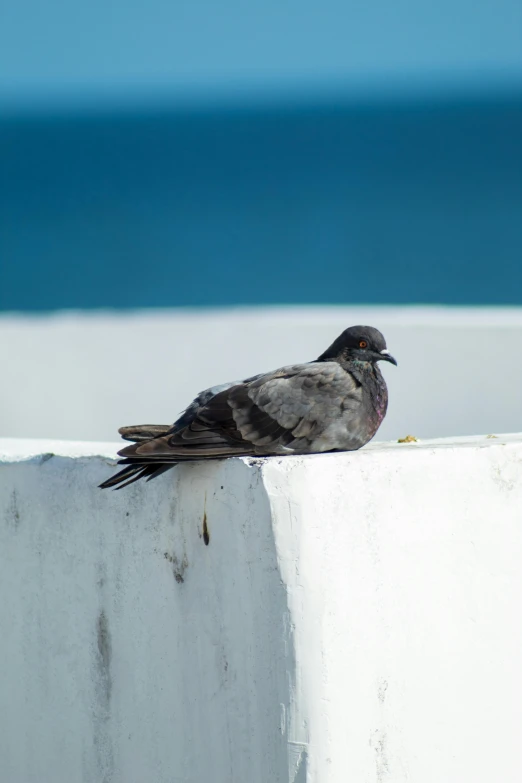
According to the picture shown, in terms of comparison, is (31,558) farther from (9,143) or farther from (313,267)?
(9,143)

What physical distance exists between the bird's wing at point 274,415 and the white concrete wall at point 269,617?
0.14m

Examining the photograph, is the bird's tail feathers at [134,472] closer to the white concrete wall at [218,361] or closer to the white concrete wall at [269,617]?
the white concrete wall at [269,617]

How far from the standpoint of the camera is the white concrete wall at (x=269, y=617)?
2.76 metres

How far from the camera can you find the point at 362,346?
3.63 m

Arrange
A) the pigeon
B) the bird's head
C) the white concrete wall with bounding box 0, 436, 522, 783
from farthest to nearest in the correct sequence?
1. the bird's head
2. the pigeon
3. the white concrete wall with bounding box 0, 436, 522, 783

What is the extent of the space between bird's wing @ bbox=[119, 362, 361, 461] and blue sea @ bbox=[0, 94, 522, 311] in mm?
13693

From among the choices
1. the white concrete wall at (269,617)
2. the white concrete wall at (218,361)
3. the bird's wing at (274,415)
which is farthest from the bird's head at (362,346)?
the white concrete wall at (218,361)

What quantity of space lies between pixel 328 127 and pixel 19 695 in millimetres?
21254

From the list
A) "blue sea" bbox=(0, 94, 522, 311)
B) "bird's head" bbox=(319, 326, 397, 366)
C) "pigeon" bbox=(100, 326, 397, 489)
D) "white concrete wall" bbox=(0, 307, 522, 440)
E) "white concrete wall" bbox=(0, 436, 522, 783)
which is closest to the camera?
"white concrete wall" bbox=(0, 436, 522, 783)

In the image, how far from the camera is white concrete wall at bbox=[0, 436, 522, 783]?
9.05 ft

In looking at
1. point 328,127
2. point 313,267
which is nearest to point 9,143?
point 328,127

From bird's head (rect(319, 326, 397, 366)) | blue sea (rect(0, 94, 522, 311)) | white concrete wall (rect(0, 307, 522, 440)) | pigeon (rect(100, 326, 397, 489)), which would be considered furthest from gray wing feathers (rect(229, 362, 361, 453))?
blue sea (rect(0, 94, 522, 311))

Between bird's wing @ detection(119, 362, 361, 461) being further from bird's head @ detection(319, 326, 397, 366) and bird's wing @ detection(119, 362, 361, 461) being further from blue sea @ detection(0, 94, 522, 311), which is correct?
blue sea @ detection(0, 94, 522, 311)

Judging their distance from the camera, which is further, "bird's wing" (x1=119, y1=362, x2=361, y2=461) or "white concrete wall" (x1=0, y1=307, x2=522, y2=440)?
"white concrete wall" (x1=0, y1=307, x2=522, y2=440)
